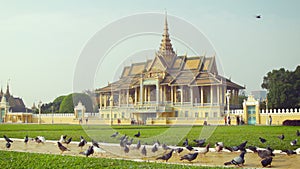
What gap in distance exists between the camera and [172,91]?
5341 centimetres

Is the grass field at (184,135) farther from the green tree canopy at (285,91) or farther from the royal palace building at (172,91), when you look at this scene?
the green tree canopy at (285,91)

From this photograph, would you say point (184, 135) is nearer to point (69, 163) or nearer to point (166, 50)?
point (69, 163)

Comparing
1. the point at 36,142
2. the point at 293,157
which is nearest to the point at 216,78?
the point at 36,142

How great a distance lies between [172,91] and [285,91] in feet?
47.8

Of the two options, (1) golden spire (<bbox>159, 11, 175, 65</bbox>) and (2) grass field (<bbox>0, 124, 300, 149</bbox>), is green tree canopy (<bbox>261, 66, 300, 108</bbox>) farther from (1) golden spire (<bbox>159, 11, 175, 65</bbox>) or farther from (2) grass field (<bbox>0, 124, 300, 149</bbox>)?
(2) grass field (<bbox>0, 124, 300, 149</bbox>)

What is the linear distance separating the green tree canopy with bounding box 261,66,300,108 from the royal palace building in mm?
5751

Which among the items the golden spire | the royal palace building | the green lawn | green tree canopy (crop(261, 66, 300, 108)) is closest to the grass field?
the green lawn

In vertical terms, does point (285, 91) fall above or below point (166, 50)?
below

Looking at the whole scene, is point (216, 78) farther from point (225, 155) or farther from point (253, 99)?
point (225, 155)

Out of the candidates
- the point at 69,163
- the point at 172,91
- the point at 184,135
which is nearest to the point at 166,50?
the point at 172,91

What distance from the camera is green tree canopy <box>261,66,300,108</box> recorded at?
155 ft

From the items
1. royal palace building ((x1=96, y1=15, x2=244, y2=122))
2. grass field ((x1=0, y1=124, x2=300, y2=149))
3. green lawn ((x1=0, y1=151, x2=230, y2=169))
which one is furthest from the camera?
royal palace building ((x1=96, y1=15, x2=244, y2=122))

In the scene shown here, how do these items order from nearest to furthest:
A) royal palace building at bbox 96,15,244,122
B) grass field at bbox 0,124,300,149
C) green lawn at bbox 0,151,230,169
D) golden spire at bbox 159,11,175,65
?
green lawn at bbox 0,151,230,169 < grass field at bbox 0,124,300,149 < royal palace building at bbox 96,15,244,122 < golden spire at bbox 159,11,175,65

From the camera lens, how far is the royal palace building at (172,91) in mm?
49875
